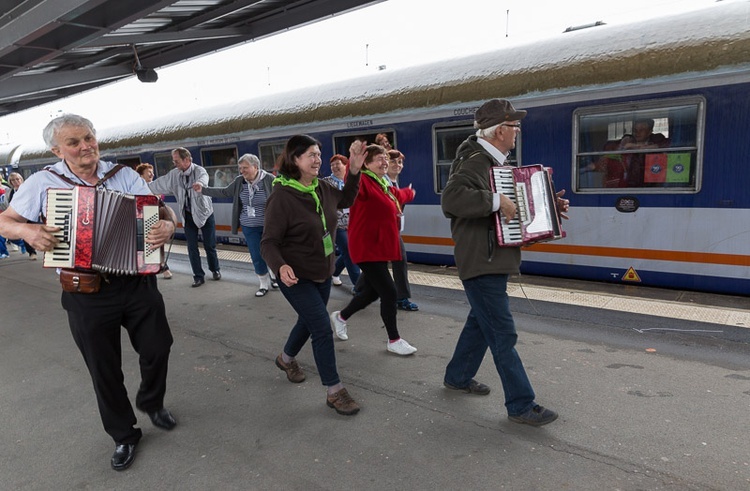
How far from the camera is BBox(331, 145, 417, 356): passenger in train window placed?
3.94m

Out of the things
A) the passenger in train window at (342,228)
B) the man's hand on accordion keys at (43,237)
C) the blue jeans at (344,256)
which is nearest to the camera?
the man's hand on accordion keys at (43,237)

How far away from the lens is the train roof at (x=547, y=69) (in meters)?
4.62

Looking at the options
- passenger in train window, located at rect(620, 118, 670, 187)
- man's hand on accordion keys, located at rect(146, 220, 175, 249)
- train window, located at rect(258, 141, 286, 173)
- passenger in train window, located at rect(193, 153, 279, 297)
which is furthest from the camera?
train window, located at rect(258, 141, 286, 173)

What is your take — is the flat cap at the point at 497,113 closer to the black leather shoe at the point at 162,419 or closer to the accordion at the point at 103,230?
the accordion at the point at 103,230

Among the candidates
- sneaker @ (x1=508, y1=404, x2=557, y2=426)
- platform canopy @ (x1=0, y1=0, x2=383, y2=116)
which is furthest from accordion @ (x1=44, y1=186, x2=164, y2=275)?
platform canopy @ (x1=0, y1=0, x2=383, y2=116)

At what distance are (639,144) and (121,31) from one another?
27.7 ft

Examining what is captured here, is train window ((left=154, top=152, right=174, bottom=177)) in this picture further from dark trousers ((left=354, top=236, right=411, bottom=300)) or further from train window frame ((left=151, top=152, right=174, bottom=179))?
dark trousers ((left=354, top=236, right=411, bottom=300))

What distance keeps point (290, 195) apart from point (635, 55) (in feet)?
13.1

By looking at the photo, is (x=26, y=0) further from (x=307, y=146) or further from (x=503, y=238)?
(x=503, y=238)

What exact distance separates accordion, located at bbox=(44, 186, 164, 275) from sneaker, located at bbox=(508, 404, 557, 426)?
2256 mm

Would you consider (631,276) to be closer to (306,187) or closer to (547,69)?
(547,69)

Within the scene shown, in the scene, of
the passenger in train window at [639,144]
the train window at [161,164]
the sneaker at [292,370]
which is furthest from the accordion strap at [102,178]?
the train window at [161,164]

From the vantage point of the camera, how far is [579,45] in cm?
542

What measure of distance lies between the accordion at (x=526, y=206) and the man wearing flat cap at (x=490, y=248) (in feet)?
0.21
